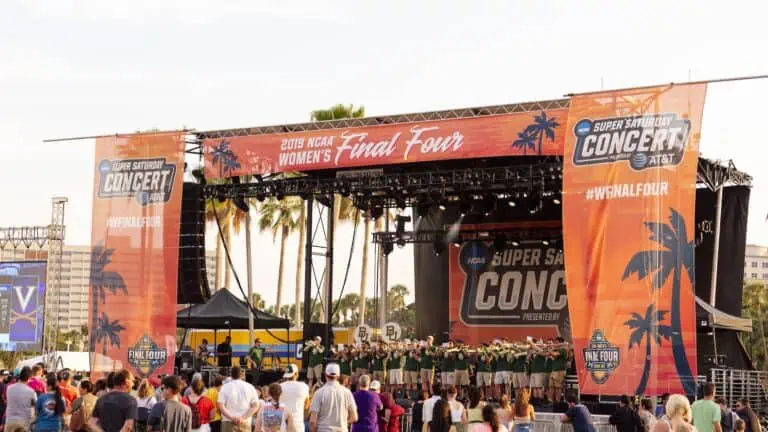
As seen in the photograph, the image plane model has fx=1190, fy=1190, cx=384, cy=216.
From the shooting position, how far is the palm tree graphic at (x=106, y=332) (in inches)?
1062

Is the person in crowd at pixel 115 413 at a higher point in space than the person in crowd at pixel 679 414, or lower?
lower

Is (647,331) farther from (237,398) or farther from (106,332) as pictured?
(106,332)

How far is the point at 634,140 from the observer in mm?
21828

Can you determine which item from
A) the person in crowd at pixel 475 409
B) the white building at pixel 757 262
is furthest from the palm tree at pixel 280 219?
the white building at pixel 757 262

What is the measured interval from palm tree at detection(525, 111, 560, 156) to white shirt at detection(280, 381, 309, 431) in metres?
11.7

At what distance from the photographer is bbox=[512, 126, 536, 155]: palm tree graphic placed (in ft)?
77.4

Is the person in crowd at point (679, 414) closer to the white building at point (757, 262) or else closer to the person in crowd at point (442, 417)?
the person in crowd at point (442, 417)

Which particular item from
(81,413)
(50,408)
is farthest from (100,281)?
(81,413)

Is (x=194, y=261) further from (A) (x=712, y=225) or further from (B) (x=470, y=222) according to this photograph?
(A) (x=712, y=225)

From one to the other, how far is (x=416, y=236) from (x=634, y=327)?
11163 millimetres

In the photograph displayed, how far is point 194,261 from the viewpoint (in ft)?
90.5

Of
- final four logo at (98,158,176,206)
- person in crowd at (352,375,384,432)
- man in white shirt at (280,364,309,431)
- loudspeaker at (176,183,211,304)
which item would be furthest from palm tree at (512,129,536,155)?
man in white shirt at (280,364,309,431)

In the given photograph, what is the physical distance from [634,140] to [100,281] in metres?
12.9

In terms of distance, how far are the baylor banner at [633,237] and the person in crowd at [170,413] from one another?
41.1 feet
